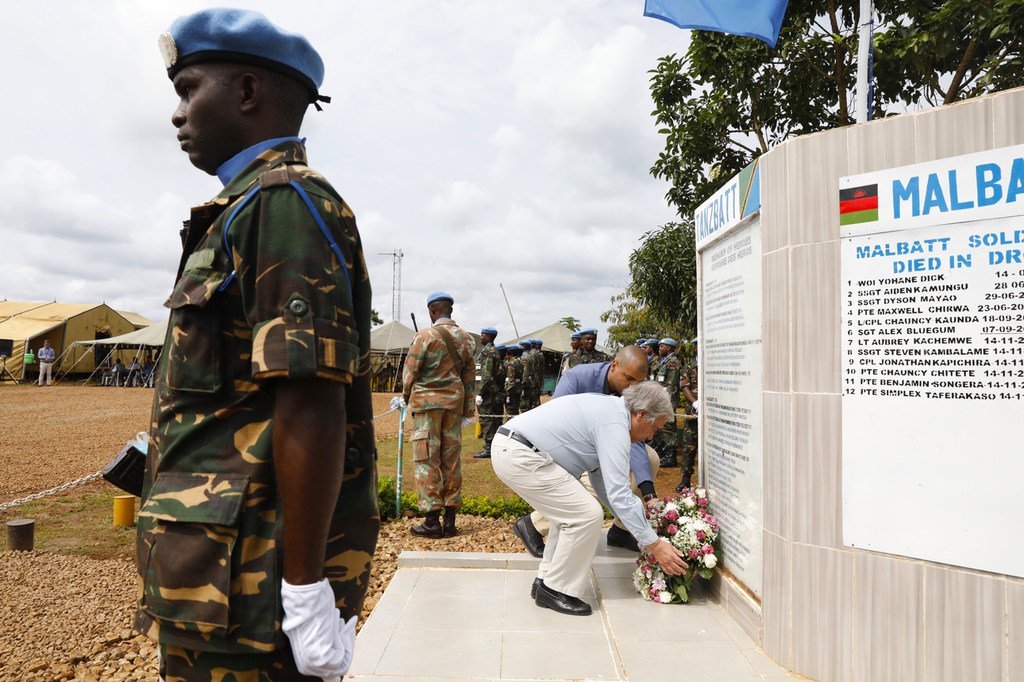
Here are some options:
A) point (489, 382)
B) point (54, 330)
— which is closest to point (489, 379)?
point (489, 382)

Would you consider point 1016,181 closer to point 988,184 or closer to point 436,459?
point 988,184

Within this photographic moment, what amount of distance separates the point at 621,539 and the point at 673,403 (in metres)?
5.34

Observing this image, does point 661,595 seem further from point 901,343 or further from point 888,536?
point 901,343

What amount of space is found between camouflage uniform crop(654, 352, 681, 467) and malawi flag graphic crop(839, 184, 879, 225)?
770 centimetres

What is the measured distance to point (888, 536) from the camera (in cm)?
305

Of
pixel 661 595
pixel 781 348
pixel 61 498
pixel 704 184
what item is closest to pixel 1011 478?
pixel 781 348

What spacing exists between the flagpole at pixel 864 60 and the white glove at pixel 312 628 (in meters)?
3.80

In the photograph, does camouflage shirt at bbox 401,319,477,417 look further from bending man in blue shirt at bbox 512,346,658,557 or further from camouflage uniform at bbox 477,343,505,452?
camouflage uniform at bbox 477,343,505,452

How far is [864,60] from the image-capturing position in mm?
4102

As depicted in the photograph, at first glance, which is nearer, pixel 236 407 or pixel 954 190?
pixel 236 407

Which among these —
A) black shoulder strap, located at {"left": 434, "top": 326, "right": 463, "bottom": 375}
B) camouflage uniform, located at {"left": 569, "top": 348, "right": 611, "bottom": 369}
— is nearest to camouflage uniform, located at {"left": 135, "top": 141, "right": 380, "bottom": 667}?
black shoulder strap, located at {"left": 434, "top": 326, "right": 463, "bottom": 375}

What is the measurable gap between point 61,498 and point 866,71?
8.59 meters

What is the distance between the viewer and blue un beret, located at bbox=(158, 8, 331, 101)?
1.50 metres

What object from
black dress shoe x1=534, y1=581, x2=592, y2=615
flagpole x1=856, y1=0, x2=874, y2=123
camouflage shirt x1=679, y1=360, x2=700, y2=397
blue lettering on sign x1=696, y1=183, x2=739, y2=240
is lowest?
black dress shoe x1=534, y1=581, x2=592, y2=615
